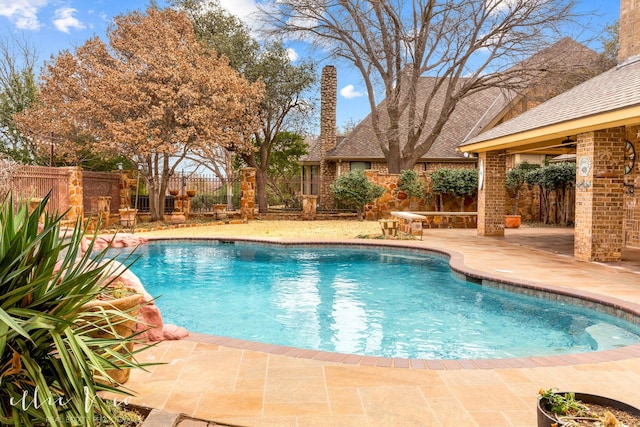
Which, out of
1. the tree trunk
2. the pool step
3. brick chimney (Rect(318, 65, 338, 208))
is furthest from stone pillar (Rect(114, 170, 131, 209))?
the pool step

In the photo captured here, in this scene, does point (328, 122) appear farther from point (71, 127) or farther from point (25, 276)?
point (25, 276)

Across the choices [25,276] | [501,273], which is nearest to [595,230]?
[501,273]

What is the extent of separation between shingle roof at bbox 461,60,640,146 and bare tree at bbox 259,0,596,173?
24.9ft

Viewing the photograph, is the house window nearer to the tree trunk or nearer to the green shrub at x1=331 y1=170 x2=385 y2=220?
the tree trunk

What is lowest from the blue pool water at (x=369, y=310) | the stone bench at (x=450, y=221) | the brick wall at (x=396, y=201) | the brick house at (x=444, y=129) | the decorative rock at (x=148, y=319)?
the blue pool water at (x=369, y=310)

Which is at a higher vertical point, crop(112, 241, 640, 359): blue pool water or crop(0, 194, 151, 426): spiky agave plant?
crop(0, 194, 151, 426): spiky agave plant

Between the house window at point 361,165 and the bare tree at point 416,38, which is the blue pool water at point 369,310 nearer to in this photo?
the bare tree at point 416,38

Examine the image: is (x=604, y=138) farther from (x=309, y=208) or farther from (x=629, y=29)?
(x=309, y=208)

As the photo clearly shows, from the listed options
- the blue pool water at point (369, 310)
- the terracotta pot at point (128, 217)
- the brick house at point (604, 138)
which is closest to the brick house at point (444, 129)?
the brick house at point (604, 138)

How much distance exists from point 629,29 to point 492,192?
490 cm

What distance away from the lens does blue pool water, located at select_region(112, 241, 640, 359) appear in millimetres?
5445

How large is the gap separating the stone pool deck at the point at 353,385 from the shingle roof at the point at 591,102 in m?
5.15

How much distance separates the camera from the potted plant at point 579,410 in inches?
81.7

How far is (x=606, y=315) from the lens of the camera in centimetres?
586
